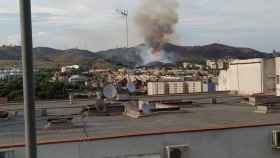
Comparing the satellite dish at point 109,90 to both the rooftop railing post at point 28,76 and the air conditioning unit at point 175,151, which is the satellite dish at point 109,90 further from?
the rooftop railing post at point 28,76

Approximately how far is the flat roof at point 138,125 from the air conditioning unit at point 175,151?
524mm

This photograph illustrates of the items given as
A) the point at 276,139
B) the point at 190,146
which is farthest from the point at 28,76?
the point at 276,139

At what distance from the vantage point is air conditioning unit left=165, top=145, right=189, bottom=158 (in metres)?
15.1

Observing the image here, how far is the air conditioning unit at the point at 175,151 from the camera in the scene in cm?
1509

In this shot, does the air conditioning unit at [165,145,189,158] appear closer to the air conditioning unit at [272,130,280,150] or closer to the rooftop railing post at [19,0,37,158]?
the air conditioning unit at [272,130,280,150]

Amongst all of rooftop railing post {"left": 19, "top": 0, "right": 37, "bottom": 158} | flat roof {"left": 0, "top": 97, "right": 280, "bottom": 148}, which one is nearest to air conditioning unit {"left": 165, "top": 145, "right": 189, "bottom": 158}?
flat roof {"left": 0, "top": 97, "right": 280, "bottom": 148}

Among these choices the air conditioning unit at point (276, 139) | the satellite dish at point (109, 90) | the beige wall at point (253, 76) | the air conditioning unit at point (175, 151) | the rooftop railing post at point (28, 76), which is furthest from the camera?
the beige wall at point (253, 76)

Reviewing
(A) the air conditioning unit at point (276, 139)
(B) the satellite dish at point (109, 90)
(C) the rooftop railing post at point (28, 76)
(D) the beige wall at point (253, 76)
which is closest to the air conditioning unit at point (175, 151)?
(A) the air conditioning unit at point (276, 139)

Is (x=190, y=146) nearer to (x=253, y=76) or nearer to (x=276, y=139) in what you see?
(x=276, y=139)

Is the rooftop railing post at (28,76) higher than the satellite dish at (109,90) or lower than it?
higher

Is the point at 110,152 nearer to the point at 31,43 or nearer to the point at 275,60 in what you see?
the point at 31,43

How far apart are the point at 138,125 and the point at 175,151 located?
9.41 ft

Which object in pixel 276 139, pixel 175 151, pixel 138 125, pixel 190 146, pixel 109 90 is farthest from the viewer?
pixel 109 90

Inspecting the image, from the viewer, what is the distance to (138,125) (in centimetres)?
1772
